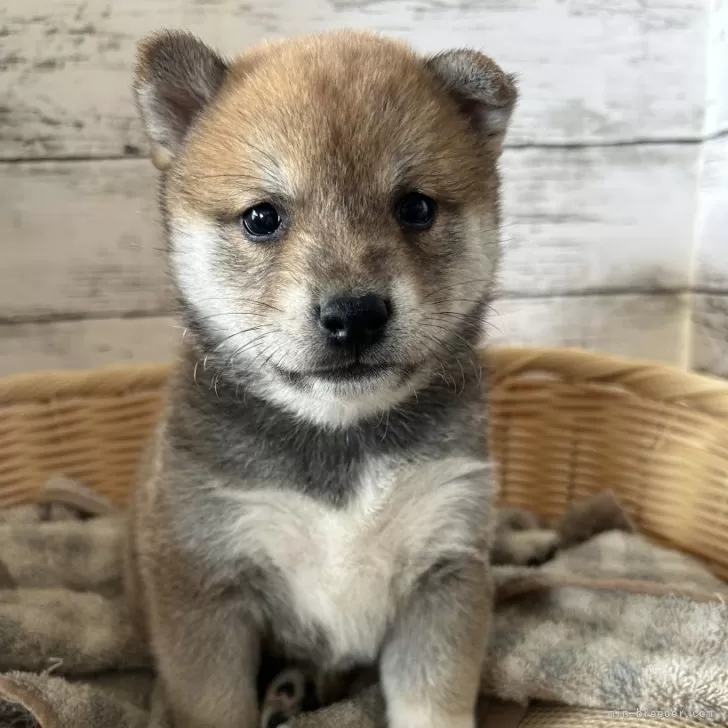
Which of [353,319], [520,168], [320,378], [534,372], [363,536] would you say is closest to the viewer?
[353,319]

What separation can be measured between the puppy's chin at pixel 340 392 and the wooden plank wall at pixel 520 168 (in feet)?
4.07

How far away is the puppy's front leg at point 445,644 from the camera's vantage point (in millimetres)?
1352

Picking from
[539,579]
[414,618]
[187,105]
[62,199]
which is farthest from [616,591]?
[62,199]

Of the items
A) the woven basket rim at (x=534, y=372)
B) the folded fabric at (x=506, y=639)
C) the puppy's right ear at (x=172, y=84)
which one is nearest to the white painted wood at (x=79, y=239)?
the woven basket rim at (x=534, y=372)

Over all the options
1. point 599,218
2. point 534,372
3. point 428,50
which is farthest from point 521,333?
point 428,50

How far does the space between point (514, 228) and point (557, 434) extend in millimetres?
774

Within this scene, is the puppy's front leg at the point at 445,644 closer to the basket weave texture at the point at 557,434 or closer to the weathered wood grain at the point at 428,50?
the basket weave texture at the point at 557,434

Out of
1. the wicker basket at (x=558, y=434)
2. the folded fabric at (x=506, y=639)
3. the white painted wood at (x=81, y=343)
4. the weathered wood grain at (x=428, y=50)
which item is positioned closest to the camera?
the folded fabric at (x=506, y=639)

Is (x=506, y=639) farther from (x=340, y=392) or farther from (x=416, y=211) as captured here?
(x=416, y=211)

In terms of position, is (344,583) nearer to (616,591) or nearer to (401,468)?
(401,468)

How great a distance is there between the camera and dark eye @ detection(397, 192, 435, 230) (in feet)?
4.06

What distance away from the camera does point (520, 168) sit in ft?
8.48

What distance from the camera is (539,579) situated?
1.69 meters

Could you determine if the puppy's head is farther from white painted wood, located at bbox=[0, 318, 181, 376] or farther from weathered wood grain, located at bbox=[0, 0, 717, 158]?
white painted wood, located at bbox=[0, 318, 181, 376]
